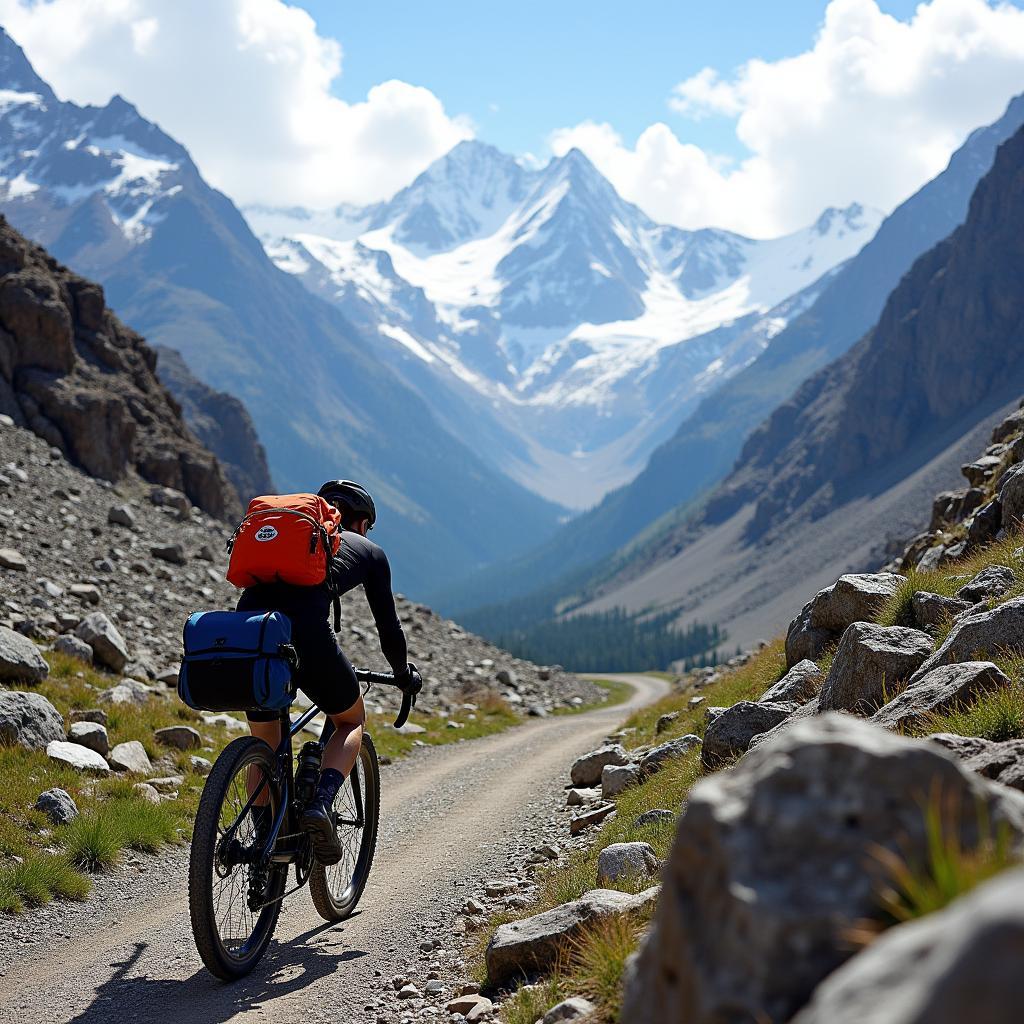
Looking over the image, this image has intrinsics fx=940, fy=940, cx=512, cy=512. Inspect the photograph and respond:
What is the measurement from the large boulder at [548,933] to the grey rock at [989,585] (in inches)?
226

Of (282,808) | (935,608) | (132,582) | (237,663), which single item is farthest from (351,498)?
(132,582)

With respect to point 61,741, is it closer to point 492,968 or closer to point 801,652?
point 492,968

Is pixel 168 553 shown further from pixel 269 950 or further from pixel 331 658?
pixel 331 658

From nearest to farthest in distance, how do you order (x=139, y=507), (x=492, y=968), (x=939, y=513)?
(x=492, y=968) → (x=939, y=513) → (x=139, y=507)

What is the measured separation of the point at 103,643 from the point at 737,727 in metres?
13.8

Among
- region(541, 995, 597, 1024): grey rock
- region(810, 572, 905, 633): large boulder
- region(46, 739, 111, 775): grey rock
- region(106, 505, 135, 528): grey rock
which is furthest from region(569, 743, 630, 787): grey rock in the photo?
region(106, 505, 135, 528): grey rock

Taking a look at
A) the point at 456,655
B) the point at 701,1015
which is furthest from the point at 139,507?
the point at 701,1015

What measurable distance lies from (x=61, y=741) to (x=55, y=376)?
33.0 m

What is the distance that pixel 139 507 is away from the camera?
118 ft

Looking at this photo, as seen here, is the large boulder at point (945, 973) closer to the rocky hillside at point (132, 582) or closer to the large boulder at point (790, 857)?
the large boulder at point (790, 857)

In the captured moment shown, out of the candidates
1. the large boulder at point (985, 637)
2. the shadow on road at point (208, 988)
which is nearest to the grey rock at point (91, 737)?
the shadow on road at point (208, 988)

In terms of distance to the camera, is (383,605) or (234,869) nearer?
(234,869)

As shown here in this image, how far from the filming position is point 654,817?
9.66m

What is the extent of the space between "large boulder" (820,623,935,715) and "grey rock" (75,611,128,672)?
14798 millimetres
